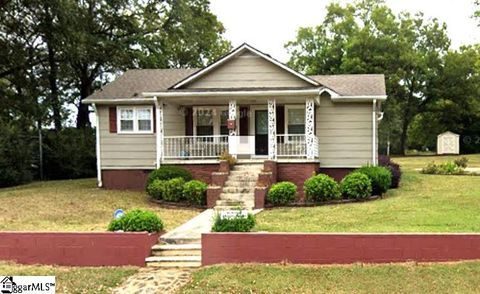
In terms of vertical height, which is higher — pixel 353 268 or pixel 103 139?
pixel 103 139

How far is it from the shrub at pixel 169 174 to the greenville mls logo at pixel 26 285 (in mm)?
11200

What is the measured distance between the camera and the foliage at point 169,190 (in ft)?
49.2

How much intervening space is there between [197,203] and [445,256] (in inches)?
325

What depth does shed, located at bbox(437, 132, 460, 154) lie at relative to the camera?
4259cm

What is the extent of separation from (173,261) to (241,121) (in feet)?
35.9

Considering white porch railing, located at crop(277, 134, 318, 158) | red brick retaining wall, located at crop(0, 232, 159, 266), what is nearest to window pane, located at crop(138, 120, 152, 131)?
white porch railing, located at crop(277, 134, 318, 158)

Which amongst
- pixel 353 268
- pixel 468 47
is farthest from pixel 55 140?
pixel 468 47

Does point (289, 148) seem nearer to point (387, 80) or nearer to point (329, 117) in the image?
point (329, 117)

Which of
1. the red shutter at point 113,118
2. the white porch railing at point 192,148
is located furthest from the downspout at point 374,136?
the red shutter at point 113,118

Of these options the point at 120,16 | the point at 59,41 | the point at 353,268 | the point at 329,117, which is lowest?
the point at 353,268

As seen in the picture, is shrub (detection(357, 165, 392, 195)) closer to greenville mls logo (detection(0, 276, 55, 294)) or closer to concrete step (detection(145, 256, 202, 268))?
concrete step (detection(145, 256, 202, 268))

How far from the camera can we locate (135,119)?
61.5 ft

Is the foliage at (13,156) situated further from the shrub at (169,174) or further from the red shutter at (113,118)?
the shrub at (169,174)

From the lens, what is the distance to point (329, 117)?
18000 mm
